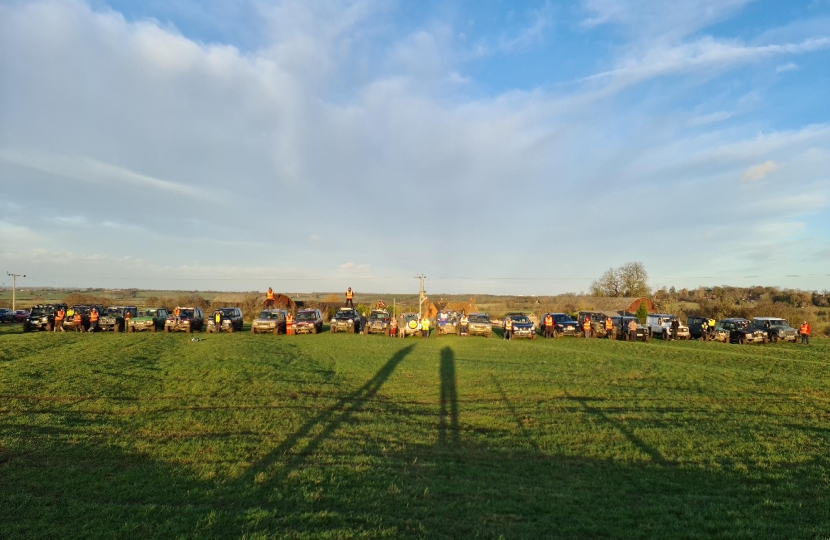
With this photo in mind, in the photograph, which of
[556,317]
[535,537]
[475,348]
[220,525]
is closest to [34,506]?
[220,525]

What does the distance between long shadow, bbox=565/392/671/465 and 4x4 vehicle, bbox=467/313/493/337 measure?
2031 centimetres

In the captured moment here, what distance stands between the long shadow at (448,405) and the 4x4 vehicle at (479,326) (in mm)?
13263

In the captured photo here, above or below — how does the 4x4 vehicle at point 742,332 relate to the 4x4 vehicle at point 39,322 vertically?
above

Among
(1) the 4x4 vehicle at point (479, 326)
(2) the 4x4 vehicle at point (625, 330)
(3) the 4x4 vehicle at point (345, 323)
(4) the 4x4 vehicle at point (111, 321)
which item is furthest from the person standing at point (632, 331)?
(4) the 4x4 vehicle at point (111, 321)

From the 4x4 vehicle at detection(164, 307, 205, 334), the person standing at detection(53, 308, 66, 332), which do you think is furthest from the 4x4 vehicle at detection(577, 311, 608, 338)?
the person standing at detection(53, 308, 66, 332)

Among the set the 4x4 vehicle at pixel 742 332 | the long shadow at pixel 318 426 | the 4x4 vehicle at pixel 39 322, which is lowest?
the long shadow at pixel 318 426

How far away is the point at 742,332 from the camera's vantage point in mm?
33375

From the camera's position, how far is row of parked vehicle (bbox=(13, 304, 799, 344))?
31.8 m

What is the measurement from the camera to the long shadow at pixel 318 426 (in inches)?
305

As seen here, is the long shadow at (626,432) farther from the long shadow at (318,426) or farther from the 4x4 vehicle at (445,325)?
the 4x4 vehicle at (445,325)

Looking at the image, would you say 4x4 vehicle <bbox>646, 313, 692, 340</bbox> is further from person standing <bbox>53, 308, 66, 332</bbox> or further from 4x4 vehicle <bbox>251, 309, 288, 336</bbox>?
person standing <bbox>53, 308, 66, 332</bbox>

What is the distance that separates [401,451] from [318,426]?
2204 mm

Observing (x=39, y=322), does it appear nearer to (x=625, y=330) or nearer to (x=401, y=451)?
(x=401, y=451)

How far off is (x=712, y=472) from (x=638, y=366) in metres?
12.5
